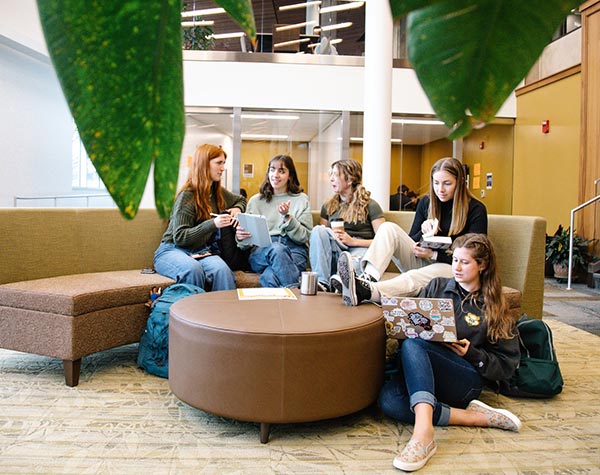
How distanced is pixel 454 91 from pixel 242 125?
7389 mm

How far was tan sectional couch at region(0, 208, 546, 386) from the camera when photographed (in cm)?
271

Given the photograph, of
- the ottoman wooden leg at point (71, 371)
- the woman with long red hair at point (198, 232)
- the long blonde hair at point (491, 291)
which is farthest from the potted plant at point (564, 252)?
the ottoman wooden leg at point (71, 371)

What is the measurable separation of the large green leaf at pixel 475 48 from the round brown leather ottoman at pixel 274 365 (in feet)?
6.35

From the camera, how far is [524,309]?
3344 millimetres

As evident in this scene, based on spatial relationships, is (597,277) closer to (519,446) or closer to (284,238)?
(284,238)

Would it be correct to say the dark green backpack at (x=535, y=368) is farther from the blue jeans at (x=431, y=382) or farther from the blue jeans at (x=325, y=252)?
the blue jeans at (x=325, y=252)

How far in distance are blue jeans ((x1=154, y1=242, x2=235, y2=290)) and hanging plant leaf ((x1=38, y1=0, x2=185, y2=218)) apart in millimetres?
3237

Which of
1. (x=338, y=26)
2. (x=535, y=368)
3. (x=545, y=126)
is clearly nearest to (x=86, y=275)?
(x=535, y=368)

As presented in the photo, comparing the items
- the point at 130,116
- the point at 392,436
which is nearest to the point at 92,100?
the point at 130,116

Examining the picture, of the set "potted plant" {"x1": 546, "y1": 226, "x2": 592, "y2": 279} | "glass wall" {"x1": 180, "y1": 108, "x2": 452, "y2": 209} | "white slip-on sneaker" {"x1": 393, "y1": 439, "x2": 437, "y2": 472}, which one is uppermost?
"glass wall" {"x1": 180, "y1": 108, "x2": 452, "y2": 209}

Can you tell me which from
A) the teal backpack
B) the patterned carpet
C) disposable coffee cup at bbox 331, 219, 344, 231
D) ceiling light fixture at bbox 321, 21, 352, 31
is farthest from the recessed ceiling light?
the patterned carpet

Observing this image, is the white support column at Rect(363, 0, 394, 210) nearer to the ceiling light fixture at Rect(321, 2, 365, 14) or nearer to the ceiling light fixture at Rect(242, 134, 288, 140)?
the ceiling light fixture at Rect(321, 2, 365, 14)

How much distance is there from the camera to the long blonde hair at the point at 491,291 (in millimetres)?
2479

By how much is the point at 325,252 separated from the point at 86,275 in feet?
4.84
